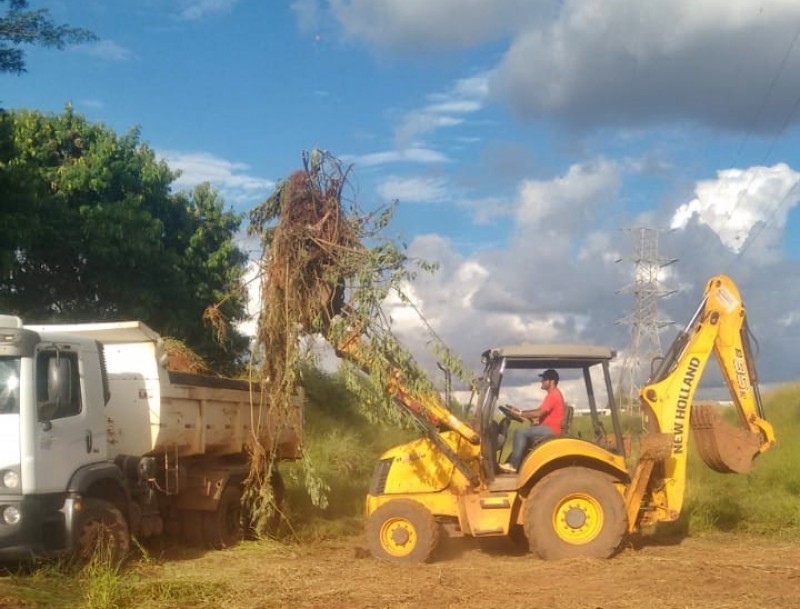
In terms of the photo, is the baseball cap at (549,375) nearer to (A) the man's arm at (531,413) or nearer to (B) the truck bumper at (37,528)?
(A) the man's arm at (531,413)

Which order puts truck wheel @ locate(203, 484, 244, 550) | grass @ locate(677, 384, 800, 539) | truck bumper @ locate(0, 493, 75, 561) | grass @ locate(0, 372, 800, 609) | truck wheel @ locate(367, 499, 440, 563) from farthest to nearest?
grass @ locate(677, 384, 800, 539), truck wheel @ locate(203, 484, 244, 550), truck wheel @ locate(367, 499, 440, 563), truck bumper @ locate(0, 493, 75, 561), grass @ locate(0, 372, 800, 609)

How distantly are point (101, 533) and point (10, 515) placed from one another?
1.01 meters

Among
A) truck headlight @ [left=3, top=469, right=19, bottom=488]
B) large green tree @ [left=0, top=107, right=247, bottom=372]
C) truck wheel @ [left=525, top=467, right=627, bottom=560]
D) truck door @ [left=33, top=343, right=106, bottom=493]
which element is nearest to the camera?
truck headlight @ [left=3, top=469, right=19, bottom=488]

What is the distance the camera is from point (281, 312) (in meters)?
10.6

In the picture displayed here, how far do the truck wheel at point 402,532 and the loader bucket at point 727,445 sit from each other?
3691mm

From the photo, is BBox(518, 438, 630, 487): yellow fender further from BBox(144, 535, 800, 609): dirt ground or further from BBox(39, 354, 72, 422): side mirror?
BBox(39, 354, 72, 422): side mirror

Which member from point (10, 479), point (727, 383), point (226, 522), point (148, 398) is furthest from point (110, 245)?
point (727, 383)

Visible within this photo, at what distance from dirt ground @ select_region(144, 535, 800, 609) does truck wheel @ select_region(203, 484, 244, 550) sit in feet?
1.05

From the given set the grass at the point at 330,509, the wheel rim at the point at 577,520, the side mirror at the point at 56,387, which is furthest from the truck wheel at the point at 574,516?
the side mirror at the point at 56,387

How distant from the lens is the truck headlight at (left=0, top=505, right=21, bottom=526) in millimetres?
8414

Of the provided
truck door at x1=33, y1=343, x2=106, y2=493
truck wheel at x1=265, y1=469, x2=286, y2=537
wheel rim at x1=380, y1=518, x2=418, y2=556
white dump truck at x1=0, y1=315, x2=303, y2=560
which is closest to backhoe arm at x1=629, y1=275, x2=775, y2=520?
wheel rim at x1=380, y1=518, x2=418, y2=556

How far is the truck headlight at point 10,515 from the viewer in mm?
8414

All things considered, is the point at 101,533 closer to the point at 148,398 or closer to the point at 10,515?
the point at 10,515

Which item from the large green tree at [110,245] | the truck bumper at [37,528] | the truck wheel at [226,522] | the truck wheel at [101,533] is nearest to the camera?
the truck bumper at [37,528]
